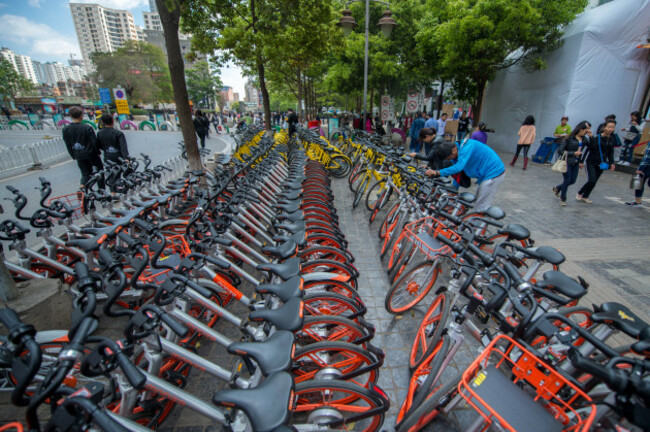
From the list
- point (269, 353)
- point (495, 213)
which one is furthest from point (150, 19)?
point (269, 353)

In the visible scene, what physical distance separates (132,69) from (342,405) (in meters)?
50.1

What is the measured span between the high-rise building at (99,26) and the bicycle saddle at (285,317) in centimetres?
14373

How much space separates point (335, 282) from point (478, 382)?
55.1 inches

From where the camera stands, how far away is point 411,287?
127 inches

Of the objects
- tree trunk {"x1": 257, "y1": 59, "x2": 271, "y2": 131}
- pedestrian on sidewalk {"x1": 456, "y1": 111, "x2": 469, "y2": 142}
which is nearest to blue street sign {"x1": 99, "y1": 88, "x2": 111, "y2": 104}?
tree trunk {"x1": 257, "y1": 59, "x2": 271, "y2": 131}

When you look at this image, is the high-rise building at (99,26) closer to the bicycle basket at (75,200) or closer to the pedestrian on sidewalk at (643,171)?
the bicycle basket at (75,200)

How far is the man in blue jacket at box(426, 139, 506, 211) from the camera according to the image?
4.30 m

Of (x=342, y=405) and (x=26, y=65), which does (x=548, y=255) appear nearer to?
(x=342, y=405)

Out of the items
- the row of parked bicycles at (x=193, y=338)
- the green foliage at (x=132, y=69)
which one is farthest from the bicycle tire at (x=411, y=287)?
the green foliage at (x=132, y=69)

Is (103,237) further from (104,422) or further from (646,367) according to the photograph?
(646,367)

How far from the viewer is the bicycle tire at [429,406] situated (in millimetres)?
1817

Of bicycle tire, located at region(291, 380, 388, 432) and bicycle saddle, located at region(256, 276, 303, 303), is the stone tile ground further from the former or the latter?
bicycle saddle, located at region(256, 276, 303, 303)

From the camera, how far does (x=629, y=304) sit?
3.46m

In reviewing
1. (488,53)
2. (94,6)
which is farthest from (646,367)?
(94,6)
